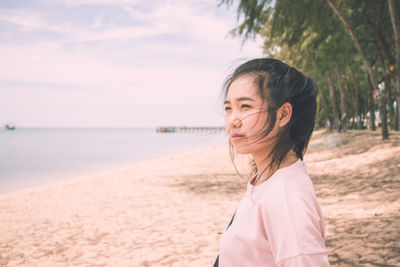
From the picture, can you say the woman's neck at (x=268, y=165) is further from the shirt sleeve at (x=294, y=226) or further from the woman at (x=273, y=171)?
the shirt sleeve at (x=294, y=226)

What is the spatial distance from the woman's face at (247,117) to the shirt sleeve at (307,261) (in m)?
0.46

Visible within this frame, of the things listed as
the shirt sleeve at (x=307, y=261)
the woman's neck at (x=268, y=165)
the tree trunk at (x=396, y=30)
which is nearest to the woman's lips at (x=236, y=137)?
the woman's neck at (x=268, y=165)

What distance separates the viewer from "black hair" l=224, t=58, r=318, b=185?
1.22 meters

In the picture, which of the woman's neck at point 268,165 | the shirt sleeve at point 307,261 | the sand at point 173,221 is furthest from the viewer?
the sand at point 173,221

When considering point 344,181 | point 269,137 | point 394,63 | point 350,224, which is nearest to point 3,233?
point 350,224

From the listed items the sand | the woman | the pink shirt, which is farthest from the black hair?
the sand

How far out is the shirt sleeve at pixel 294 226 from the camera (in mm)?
920

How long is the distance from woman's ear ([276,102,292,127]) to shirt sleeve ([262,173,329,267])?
30cm

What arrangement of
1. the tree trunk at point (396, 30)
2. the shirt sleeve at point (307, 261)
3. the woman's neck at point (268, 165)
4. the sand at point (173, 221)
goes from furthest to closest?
the tree trunk at point (396, 30)
the sand at point (173, 221)
the woman's neck at point (268, 165)
the shirt sleeve at point (307, 261)

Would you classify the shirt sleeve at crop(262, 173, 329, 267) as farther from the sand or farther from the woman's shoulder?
the sand

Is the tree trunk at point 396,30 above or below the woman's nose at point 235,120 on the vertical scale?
above

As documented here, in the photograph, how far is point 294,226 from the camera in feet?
3.05

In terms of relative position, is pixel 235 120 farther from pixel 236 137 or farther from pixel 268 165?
pixel 268 165

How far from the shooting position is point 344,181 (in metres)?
8.31
